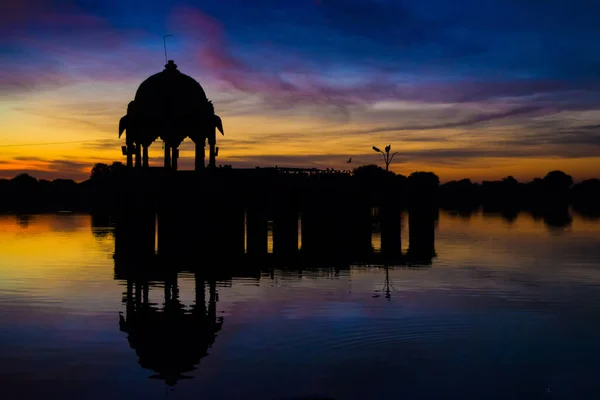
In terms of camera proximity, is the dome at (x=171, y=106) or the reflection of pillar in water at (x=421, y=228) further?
the reflection of pillar in water at (x=421, y=228)

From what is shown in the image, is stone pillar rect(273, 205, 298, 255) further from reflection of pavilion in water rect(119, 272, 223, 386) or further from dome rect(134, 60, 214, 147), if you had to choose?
reflection of pavilion in water rect(119, 272, 223, 386)

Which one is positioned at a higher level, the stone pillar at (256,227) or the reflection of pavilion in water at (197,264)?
the stone pillar at (256,227)

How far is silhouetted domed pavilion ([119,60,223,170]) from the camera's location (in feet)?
174

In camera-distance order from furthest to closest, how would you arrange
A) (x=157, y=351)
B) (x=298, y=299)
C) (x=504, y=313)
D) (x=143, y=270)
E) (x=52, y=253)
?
1. (x=52, y=253)
2. (x=143, y=270)
3. (x=298, y=299)
4. (x=504, y=313)
5. (x=157, y=351)

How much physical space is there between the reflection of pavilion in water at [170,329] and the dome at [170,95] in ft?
84.5

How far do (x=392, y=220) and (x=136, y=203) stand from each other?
67.0 ft

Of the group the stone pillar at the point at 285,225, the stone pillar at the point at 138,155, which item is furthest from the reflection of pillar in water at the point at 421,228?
the stone pillar at the point at 138,155

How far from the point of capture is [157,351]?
18344 mm

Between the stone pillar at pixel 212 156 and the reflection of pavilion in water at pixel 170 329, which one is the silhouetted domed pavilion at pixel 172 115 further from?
the reflection of pavilion in water at pixel 170 329

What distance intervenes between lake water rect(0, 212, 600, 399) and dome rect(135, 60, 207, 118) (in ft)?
65.1

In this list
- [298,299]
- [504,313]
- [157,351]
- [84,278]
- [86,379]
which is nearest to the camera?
[86,379]

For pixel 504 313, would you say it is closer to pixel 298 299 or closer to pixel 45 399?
pixel 298 299

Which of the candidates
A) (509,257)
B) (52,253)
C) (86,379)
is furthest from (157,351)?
(509,257)

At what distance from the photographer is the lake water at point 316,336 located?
605 inches
